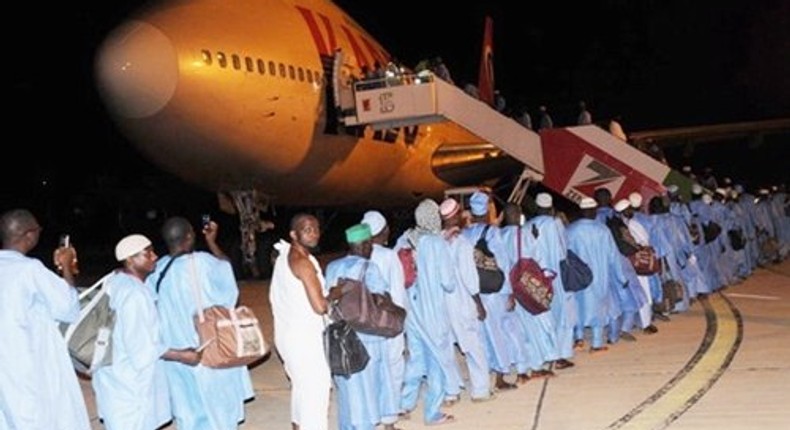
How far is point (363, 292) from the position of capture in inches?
222

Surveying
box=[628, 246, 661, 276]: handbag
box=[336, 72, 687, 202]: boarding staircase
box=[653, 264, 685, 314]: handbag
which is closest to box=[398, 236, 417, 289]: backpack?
box=[628, 246, 661, 276]: handbag

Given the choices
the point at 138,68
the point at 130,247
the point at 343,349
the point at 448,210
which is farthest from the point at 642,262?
the point at 138,68

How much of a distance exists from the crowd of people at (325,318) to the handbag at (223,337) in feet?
0.20

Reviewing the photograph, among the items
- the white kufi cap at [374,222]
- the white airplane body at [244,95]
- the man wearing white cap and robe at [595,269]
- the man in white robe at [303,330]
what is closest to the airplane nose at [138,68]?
the white airplane body at [244,95]

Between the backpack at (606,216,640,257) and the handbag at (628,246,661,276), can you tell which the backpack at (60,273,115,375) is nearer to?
the backpack at (606,216,640,257)

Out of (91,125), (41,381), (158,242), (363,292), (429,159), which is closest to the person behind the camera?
(41,381)

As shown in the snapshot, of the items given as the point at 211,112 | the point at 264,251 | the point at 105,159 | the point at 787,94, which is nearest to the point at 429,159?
the point at 264,251

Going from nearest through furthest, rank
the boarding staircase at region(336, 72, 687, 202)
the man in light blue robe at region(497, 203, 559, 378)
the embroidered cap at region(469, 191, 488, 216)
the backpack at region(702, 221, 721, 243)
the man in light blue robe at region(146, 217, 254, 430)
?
the man in light blue robe at region(146, 217, 254, 430)
the man in light blue robe at region(497, 203, 559, 378)
the embroidered cap at region(469, 191, 488, 216)
the backpack at region(702, 221, 721, 243)
the boarding staircase at region(336, 72, 687, 202)

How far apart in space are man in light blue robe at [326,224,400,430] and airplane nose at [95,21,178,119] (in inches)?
266

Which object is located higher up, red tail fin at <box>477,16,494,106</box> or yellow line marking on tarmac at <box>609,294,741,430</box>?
red tail fin at <box>477,16,494,106</box>

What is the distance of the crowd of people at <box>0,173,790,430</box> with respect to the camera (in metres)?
4.76

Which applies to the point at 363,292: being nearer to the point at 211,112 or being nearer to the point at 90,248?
the point at 211,112

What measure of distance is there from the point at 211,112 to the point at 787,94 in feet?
146

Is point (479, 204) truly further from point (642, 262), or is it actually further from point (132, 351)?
point (132, 351)
